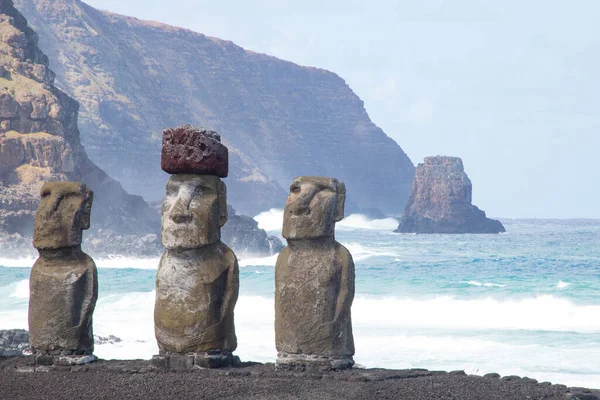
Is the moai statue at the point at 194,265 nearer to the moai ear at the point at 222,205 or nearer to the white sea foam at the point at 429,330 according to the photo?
the moai ear at the point at 222,205

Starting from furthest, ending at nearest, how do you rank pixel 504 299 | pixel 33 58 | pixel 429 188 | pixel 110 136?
pixel 110 136 < pixel 429 188 < pixel 33 58 < pixel 504 299

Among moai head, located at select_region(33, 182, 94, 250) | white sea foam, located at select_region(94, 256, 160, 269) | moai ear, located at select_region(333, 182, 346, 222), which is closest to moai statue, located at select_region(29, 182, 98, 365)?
moai head, located at select_region(33, 182, 94, 250)

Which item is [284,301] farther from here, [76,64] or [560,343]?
[76,64]

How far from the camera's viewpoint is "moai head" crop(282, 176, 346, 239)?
13516 mm

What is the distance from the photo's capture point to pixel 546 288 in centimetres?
4412

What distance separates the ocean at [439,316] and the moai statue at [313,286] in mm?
9530

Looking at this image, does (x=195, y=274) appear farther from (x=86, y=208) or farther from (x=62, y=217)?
(x=62, y=217)

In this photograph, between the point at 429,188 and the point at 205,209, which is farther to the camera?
the point at 429,188

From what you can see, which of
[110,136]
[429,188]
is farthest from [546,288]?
[110,136]

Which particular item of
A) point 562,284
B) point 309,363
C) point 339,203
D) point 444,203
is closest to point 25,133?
point 562,284

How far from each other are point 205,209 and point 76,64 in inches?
5984

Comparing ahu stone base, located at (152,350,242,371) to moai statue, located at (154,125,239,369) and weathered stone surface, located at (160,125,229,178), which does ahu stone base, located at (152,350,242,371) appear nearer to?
moai statue, located at (154,125,239,369)

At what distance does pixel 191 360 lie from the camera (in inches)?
531

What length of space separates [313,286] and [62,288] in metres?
3.17
